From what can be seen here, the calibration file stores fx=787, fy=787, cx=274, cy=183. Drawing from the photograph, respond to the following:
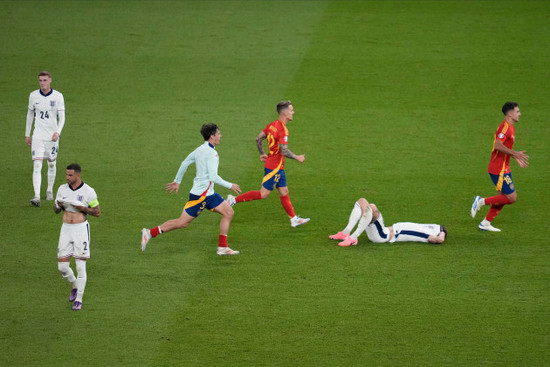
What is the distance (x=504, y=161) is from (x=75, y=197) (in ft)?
23.7

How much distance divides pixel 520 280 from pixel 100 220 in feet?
23.7

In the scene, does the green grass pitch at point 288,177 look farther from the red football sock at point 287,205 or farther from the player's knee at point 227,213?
the player's knee at point 227,213

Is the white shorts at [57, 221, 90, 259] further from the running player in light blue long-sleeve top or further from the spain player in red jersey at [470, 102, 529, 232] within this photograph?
the spain player in red jersey at [470, 102, 529, 232]

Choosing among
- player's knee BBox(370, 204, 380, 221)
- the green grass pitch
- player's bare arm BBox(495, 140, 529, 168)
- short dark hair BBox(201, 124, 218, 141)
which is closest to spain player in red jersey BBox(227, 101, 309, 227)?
the green grass pitch

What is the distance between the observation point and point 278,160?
1369 cm

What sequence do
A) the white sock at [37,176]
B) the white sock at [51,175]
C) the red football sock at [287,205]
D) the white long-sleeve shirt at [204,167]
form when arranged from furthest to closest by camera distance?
the white sock at [51,175] → the white sock at [37,176] → the red football sock at [287,205] → the white long-sleeve shirt at [204,167]

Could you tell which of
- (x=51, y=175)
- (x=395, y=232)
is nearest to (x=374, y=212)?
(x=395, y=232)

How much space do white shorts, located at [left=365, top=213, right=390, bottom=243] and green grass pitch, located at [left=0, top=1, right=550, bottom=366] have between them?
0.33 m

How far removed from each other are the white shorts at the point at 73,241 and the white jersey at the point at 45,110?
446 centimetres

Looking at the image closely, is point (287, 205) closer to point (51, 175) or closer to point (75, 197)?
point (75, 197)

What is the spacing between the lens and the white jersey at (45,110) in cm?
1457

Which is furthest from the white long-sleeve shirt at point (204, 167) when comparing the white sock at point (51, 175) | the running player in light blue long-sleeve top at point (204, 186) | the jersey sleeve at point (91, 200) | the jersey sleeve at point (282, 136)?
the white sock at point (51, 175)

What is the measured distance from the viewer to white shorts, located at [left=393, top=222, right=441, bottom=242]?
12.9 meters

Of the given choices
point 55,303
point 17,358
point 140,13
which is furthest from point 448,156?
point 140,13
